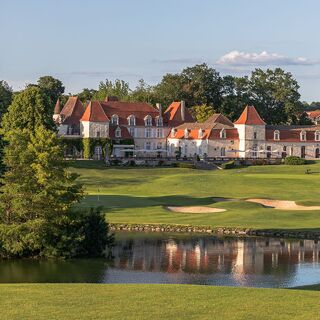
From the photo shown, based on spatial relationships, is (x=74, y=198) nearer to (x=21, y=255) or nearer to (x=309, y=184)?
(x=21, y=255)

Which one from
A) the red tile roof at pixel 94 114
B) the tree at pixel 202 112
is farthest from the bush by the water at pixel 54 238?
the tree at pixel 202 112

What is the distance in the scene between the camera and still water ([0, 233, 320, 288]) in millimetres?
32875

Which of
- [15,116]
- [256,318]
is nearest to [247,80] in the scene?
[15,116]

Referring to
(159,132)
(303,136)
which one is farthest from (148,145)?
(303,136)

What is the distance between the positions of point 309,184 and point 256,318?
2291 inches

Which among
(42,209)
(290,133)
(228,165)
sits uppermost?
(290,133)

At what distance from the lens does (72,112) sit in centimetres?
11888

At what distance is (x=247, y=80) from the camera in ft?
484

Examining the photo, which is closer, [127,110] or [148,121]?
[127,110]

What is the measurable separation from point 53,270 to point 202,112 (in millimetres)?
102700

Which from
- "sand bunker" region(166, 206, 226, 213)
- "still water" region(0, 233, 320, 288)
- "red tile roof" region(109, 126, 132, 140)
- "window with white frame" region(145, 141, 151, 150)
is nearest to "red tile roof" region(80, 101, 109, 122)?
"red tile roof" region(109, 126, 132, 140)

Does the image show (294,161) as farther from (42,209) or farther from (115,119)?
(42,209)

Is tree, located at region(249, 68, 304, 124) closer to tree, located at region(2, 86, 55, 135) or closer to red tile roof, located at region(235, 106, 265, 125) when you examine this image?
red tile roof, located at region(235, 106, 265, 125)

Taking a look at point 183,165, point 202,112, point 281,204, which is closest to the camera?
point 281,204
